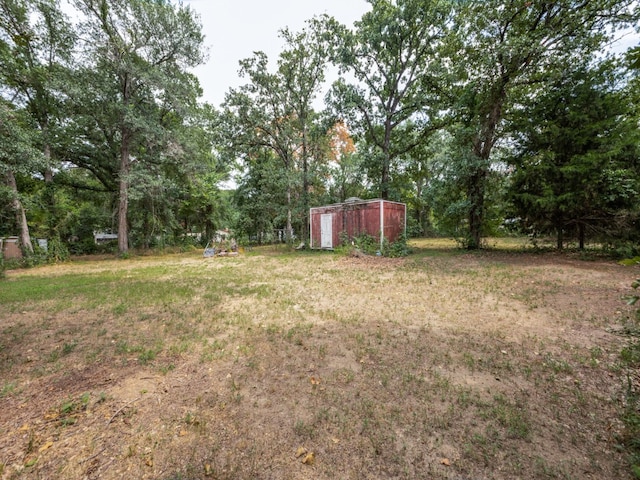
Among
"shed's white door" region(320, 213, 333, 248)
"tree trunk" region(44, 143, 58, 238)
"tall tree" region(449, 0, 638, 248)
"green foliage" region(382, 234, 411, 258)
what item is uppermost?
"tall tree" region(449, 0, 638, 248)

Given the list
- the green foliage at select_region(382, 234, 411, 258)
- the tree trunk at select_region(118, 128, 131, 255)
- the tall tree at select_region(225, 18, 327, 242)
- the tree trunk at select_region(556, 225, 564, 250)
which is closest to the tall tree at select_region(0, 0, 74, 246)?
the tree trunk at select_region(118, 128, 131, 255)

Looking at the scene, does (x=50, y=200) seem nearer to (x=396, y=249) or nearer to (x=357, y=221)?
(x=357, y=221)

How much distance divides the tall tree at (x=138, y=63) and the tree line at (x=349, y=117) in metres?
0.08

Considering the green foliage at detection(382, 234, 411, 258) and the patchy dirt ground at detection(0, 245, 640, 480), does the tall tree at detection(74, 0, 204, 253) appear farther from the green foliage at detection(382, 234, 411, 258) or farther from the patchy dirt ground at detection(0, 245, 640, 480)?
the green foliage at detection(382, 234, 411, 258)

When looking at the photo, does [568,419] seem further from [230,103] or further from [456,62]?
[230,103]

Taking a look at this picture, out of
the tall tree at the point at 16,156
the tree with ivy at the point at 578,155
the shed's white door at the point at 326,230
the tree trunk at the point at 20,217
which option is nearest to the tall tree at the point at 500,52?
the tree with ivy at the point at 578,155

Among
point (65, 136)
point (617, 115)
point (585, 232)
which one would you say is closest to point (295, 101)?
point (65, 136)

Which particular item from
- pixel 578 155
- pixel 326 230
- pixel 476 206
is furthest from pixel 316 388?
pixel 326 230

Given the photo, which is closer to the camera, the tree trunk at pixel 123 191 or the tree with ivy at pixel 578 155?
the tree with ivy at pixel 578 155

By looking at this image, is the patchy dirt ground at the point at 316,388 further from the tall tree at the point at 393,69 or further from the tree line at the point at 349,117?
the tall tree at the point at 393,69

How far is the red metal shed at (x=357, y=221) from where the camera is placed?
41.4ft

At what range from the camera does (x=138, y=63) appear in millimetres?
13617

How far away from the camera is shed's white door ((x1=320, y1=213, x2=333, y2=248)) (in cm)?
1505

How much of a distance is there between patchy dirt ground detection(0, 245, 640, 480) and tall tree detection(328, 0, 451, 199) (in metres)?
11.4
